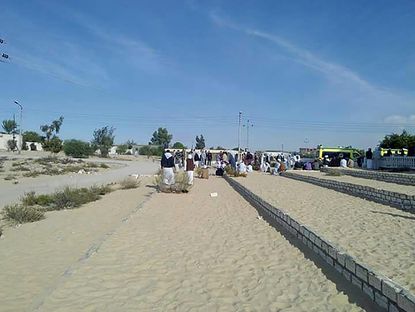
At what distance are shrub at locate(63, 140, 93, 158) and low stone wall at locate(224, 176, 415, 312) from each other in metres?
65.5

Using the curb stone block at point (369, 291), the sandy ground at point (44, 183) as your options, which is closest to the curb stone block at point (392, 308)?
the curb stone block at point (369, 291)

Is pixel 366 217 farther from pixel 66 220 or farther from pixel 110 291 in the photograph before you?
pixel 66 220

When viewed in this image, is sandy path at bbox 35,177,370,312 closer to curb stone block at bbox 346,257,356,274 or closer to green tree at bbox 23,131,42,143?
curb stone block at bbox 346,257,356,274

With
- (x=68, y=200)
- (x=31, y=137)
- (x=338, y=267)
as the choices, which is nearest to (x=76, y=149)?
(x=31, y=137)

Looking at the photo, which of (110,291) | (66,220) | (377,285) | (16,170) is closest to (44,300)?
(110,291)

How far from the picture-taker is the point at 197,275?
225 inches

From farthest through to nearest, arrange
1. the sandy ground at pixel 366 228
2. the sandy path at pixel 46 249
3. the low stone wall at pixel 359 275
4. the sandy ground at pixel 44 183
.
Result: the sandy ground at pixel 44 183
the sandy ground at pixel 366 228
the sandy path at pixel 46 249
the low stone wall at pixel 359 275

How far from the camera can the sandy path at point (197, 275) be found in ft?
15.3

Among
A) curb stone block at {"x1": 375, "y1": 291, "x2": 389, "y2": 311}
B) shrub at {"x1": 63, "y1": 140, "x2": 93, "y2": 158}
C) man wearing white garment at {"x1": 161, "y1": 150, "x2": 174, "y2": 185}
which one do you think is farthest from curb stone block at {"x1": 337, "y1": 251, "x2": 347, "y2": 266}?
shrub at {"x1": 63, "y1": 140, "x2": 93, "y2": 158}

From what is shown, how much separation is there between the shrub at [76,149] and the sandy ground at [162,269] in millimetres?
61651

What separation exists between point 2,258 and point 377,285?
5806mm

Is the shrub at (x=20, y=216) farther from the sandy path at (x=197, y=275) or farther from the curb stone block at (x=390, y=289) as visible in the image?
the curb stone block at (x=390, y=289)

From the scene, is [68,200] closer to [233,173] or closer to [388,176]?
[233,173]

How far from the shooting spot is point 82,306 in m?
4.57
